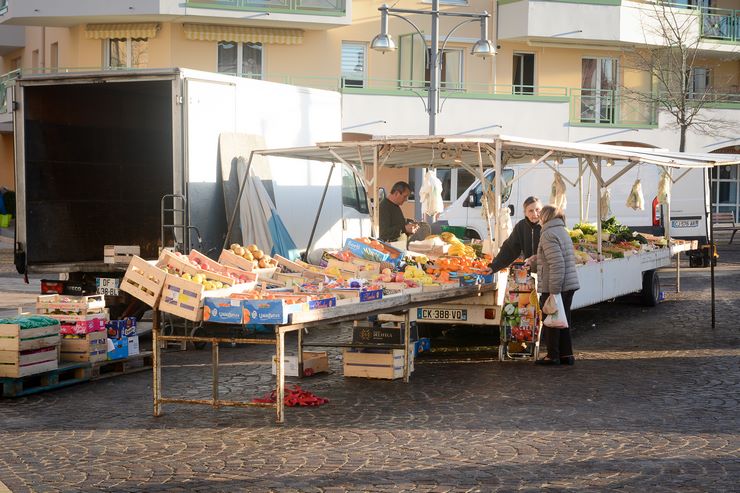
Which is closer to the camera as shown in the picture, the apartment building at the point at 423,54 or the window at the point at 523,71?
the apartment building at the point at 423,54

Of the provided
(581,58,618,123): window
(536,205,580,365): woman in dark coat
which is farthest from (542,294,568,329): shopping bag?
(581,58,618,123): window

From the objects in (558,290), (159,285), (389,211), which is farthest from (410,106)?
(159,285)

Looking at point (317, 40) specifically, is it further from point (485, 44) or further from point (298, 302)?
point (298, 302)

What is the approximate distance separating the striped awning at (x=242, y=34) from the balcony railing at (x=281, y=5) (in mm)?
1144

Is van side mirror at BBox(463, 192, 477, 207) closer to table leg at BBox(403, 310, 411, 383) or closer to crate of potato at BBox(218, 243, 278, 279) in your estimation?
crate of potato at BBox(218, 243, 278, 279)

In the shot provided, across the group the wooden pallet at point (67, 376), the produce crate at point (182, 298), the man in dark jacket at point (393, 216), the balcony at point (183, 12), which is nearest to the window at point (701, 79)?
the balcony at point (183, 12)

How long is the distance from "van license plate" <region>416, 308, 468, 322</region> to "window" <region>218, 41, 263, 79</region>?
80.1ft

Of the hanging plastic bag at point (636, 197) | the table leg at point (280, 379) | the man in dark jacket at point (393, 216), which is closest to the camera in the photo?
the table leg at point (280, 379)

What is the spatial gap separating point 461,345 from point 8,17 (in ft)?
88.2

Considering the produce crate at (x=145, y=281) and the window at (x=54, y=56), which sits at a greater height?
the window at (x=54, y=56)

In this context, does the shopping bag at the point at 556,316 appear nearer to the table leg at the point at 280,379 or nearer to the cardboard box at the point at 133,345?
the table leg at the point at 280,379

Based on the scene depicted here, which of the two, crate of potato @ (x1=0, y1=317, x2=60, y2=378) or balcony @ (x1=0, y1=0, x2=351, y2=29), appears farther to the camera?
balcony @ (x1=0, y1=0, x2=351, y2=29)

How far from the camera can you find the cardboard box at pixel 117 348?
1255cm

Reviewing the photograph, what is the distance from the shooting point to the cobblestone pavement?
7.98m
